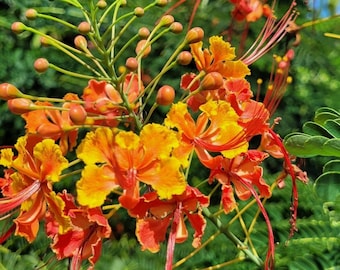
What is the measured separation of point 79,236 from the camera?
1.36 m

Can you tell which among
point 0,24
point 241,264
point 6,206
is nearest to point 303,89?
point 0,24

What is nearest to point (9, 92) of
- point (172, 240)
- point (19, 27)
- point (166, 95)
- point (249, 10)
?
point (19, 27)

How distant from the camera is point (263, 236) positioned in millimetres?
1732

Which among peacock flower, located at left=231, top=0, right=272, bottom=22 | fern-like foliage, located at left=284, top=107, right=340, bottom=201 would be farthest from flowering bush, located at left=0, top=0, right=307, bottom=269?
peacock flower, located at left=231, top=0, right=272, bottom=22

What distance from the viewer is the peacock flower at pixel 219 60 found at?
4.92 feet

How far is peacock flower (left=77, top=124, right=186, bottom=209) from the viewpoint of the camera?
1306 millimetres

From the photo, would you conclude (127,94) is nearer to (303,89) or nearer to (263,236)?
(263,236)

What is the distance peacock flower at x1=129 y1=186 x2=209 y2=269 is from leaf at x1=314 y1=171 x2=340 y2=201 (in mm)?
182

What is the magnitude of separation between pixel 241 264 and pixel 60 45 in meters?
0.58

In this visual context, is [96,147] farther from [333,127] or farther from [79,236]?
[333,127]

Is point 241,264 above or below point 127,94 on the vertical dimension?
below

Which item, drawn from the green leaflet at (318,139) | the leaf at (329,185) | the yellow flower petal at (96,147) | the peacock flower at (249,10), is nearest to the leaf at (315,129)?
the green leaflet at (318,139)

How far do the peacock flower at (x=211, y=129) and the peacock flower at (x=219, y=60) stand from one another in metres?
Result: 0.12

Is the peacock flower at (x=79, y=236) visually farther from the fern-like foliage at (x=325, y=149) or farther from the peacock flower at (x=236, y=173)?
the fern-like foliage at (x=325, y=149)
